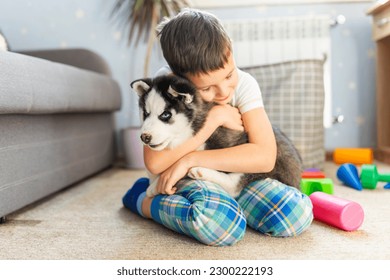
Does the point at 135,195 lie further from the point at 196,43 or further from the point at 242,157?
the point at 196,43

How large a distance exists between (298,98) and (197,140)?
121 centimetres

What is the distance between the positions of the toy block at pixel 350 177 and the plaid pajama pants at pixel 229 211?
71cm

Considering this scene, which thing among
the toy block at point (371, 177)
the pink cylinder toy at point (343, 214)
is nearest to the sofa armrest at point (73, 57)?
the toy block at point (371, 177)

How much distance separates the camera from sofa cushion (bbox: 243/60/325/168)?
2.26 meters

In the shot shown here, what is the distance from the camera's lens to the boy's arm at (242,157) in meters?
1.19

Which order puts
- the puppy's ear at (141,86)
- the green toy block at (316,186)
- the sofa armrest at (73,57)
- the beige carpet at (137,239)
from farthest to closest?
the sofa armrest at (73,57)
the green toy block at (316,186)
the puppy's ear at (141,86)
the beige carpet at (137,239)

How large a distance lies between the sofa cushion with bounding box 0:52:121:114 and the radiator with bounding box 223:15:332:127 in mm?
921

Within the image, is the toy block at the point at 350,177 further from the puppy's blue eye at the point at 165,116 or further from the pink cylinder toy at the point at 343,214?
the puppy's blue eye at the point at 165,116

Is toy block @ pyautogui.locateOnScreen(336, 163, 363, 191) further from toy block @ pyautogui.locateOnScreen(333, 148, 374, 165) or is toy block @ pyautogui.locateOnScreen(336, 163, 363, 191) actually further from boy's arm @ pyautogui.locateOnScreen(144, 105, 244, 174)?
boy's arm @ pyautogui.locateOnScreen(144, 105, 244, 174)

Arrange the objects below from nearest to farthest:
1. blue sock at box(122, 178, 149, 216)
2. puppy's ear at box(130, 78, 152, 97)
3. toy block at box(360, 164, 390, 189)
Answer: puppy's ear at box(130, 78, 152, 97)
blue sock at box(122, 178, 149, 216)
toy block at box(360, 164, 390, 189)

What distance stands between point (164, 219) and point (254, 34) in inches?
67.3

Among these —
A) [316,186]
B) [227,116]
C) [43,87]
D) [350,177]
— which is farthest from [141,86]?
[350,177]

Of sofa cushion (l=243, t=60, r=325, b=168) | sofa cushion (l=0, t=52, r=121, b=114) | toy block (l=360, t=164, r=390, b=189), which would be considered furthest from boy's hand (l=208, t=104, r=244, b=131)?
sofa cushion (l=243, t=60, r=325, b=168)
